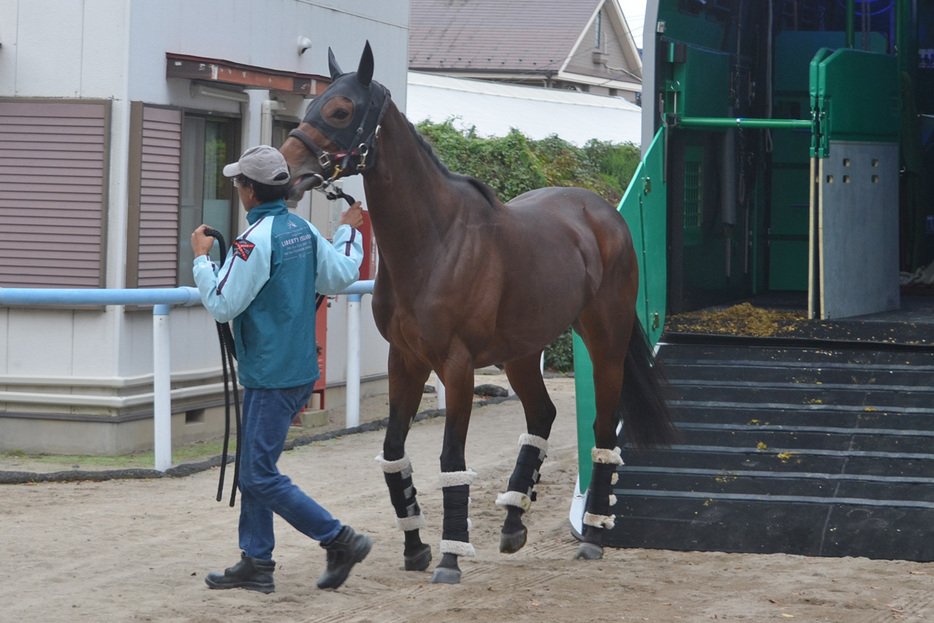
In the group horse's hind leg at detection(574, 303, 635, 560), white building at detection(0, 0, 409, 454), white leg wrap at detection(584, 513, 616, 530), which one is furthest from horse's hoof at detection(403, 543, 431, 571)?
white building at detection(0, 0, 409, 454)

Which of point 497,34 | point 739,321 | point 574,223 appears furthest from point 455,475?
point 497,34

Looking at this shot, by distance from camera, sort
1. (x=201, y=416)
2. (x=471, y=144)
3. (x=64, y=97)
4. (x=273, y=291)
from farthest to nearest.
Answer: (x=471, y=144) < (x=201, y=416) < (x=64, y=97) < (x=273, y=291)

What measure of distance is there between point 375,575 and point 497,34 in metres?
31.6

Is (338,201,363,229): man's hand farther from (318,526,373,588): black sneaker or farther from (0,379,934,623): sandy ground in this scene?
(0,379,934,623): sandy ground

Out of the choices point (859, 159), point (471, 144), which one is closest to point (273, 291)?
point (859, 159)

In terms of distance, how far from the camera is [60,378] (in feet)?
26.5

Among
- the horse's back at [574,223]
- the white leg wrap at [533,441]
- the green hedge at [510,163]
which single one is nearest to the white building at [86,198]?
the horse's back at [574,223]

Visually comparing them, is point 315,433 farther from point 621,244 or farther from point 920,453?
point 920,453

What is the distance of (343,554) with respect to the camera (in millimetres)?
5047

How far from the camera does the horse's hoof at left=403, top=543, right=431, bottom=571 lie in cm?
544

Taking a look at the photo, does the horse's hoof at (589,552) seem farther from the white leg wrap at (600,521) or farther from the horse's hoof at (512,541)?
the horse's hoof at (512,541)

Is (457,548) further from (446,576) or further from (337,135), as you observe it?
(337,135)

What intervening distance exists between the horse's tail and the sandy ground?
626mm

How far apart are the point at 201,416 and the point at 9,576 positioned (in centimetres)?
378
